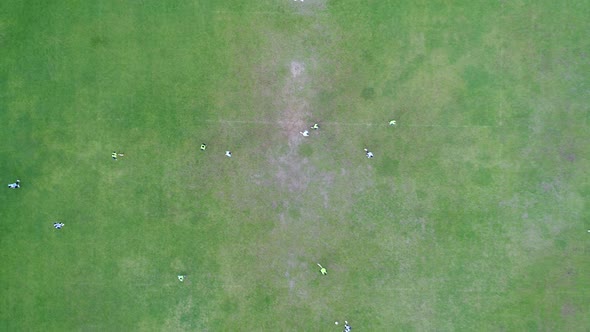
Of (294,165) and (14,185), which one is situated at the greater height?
(294,165)

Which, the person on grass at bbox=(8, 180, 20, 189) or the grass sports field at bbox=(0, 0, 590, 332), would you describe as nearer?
the grass sports field at bbox=(0, 0, 590, 332)

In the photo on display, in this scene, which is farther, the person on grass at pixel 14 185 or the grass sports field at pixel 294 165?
the person on grass at pixel 14 185

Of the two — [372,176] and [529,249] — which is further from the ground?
[372,176]

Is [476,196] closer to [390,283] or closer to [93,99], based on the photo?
[390,283]

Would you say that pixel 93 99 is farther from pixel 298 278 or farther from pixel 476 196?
pixel 476 196

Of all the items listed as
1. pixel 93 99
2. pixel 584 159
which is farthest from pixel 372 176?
pixel 93 99

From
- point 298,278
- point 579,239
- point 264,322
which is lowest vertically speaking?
point 264,322

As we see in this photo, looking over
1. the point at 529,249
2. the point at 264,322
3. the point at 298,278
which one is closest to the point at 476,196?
the point at 529,249
